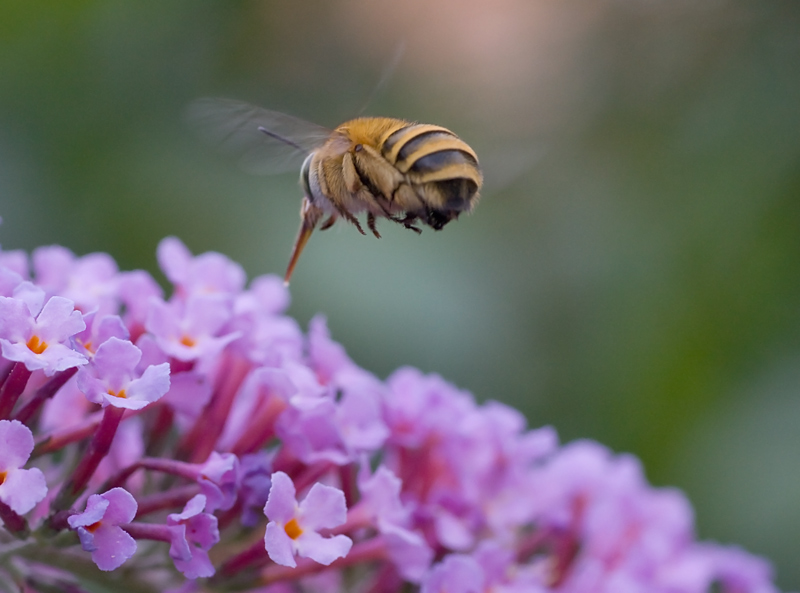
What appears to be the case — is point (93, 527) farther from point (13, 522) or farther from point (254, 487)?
point (254, 487)

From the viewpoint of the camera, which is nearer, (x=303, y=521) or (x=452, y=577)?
(x=303, y=521)

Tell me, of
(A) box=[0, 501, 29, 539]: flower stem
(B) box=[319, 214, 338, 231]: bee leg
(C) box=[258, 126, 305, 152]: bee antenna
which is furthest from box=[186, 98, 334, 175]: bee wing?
(A) box=[0, 501, 29, 539]: flower stem

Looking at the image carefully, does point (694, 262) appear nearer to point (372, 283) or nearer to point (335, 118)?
point (372, 283)

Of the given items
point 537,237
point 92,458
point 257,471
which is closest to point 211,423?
point 257,471

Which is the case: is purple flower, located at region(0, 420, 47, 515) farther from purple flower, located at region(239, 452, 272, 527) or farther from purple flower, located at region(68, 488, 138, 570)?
purple flower, located at region(239, 452, 272, 527)

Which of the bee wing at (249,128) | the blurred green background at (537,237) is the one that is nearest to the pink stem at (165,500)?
the bee wing at (249,128)

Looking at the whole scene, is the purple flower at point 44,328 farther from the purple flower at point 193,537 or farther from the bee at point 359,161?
the bee at point 359,161

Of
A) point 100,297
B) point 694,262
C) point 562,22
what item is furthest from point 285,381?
point 562,22

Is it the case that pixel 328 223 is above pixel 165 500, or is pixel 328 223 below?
above
